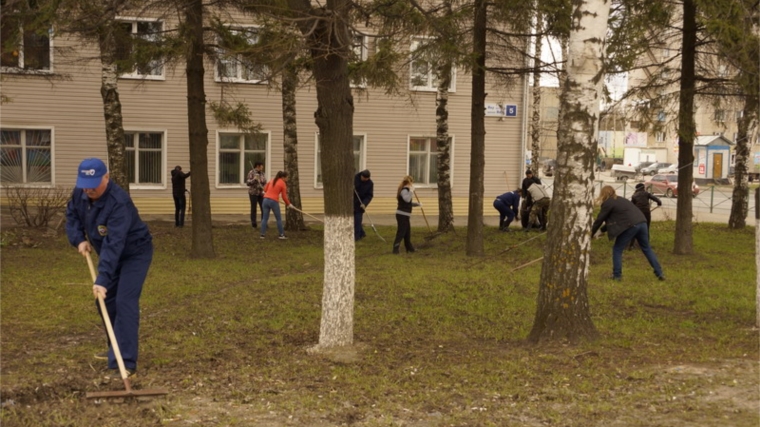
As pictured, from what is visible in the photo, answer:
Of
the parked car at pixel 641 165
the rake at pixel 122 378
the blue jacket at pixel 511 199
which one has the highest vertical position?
the parked car at pixel 641 165

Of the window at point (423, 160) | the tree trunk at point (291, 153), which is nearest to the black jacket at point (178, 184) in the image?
the tree trunk at point (291, 153)

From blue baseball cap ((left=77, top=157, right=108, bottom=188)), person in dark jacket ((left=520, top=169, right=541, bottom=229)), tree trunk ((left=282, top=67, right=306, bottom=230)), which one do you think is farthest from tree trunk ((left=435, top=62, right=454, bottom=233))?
blue baseball cap ((left=77, top=157, right=108, bottom=188))

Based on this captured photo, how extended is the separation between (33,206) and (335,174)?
1243 cm

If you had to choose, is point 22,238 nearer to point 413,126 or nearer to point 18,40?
point 18,40

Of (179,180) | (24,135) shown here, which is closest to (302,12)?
(179,180)

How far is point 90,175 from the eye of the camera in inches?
247

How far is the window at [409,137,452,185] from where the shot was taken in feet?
91.8

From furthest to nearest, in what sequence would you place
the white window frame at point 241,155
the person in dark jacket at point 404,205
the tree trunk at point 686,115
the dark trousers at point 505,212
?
the white window frame at point 241,155
the dark trousers at point 505,212
the person in dark jacket at point 404,205
the tree trunk at point 686,115

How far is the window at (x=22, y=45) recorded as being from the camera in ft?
45.4

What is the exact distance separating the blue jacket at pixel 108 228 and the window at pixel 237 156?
1954 centimetres

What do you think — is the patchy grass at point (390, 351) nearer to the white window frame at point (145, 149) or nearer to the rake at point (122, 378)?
the rake at point (122, 378)

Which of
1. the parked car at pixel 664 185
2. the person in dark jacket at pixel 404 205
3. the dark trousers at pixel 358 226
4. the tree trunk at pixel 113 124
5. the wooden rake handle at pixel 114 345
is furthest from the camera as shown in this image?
the parked car at pixel 664 185

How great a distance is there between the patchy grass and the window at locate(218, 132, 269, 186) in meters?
11.8

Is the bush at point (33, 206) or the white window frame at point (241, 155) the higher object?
the white window frame at point (241, 155)
